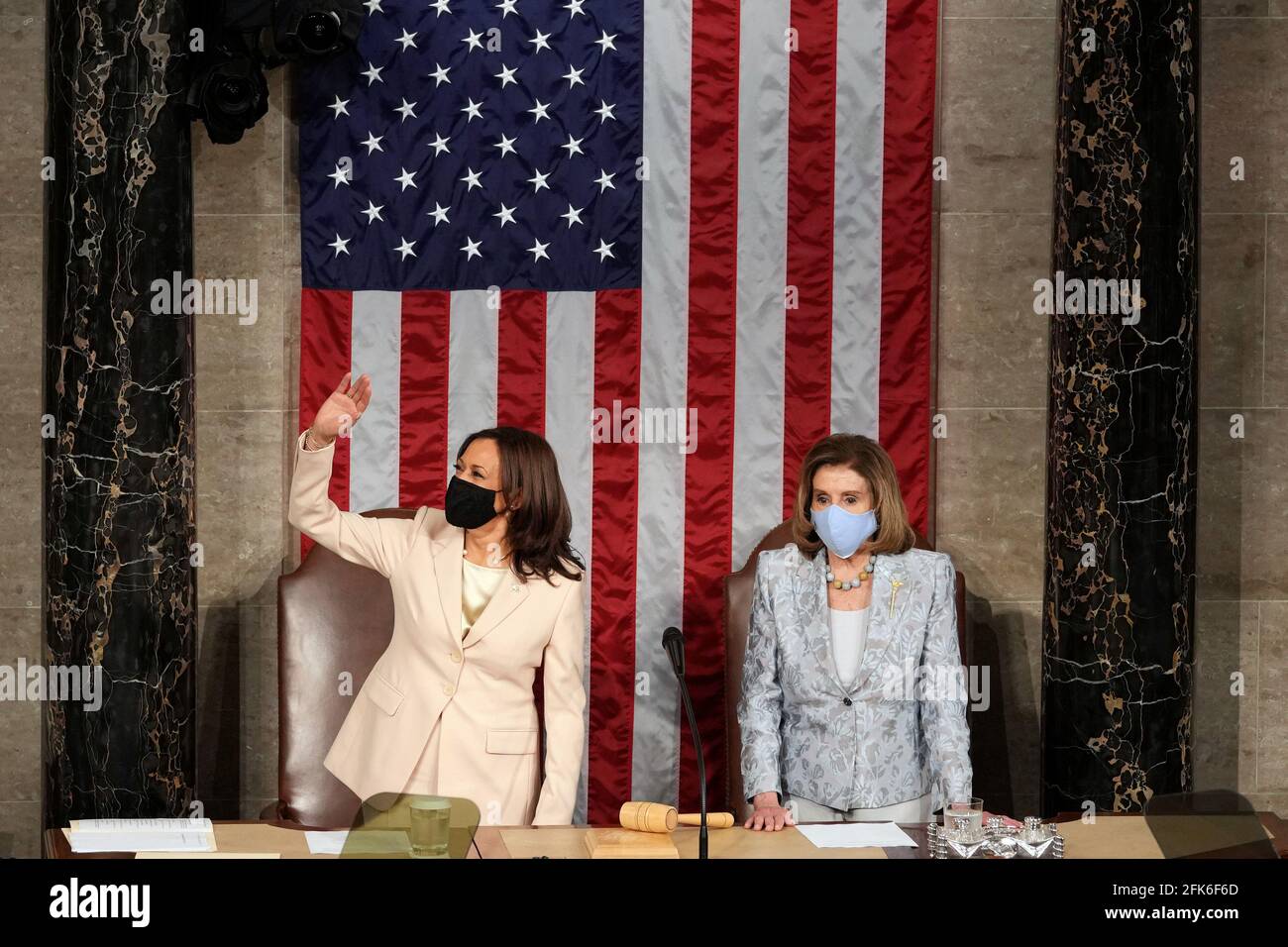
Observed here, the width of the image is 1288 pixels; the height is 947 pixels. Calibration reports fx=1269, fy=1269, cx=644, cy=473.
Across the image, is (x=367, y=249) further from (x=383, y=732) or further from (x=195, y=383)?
(x=383, y=732)

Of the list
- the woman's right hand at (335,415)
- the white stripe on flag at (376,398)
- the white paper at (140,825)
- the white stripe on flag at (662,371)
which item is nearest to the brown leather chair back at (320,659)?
the white stripe on flag at (376,398)

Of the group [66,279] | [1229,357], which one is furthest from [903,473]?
[66,279]

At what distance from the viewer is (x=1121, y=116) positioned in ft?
14.2

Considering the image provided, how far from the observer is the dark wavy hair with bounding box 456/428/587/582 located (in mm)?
3393

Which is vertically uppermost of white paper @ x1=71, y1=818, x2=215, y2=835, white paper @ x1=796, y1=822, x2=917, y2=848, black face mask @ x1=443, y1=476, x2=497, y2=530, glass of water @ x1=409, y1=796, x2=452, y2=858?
black face mask @ x1=443, y1=476, x2=497, y2=530

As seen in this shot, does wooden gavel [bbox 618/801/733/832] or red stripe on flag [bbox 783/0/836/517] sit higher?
red stripe on flag [bbox 783/0/836/517]

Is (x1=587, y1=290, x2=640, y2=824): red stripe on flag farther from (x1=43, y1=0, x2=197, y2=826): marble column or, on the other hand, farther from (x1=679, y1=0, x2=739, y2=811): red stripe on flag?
(x1=43, y1=0, x2=197, y2=826): marble column

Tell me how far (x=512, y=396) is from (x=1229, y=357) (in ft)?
9.01

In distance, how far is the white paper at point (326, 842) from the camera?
2572 mm

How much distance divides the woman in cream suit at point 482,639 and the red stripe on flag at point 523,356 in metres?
1.25

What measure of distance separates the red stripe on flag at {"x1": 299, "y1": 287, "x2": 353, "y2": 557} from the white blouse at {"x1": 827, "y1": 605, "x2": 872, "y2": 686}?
2090mm

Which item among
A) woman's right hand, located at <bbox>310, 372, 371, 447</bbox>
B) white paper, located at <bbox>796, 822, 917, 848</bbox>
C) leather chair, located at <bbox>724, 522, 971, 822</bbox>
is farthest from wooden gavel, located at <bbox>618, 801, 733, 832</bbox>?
leather chair, located at <bbox>724, 522, 971, 822</bbox>

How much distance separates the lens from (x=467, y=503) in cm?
335

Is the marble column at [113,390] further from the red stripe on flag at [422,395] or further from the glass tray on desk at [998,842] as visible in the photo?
the glass tray on desk at [998,842]
